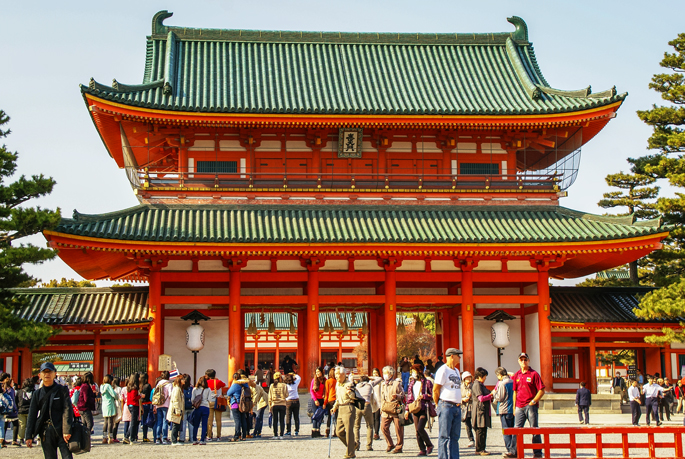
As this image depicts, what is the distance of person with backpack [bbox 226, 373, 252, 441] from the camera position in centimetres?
1819

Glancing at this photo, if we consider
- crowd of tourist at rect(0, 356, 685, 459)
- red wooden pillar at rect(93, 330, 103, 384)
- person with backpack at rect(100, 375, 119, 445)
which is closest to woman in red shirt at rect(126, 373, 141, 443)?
crowd of tourist at rect(0, 356, 685, 459)

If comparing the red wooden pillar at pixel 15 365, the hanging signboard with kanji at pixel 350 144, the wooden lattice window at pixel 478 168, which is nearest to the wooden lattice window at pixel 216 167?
the hanging signboard with kanji at pixel 350 144

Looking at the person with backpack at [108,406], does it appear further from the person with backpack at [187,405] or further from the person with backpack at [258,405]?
the person with backpack at [258,405]

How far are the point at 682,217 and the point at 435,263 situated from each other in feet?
33.9

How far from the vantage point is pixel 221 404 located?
18.9 m

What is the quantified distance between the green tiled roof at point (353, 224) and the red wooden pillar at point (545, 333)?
81.2 inches

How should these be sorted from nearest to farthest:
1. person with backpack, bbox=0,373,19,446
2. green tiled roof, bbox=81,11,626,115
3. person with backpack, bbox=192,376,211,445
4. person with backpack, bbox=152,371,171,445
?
person with backpack, bbox=192,376,211,445
person with backpack, bbox=152,371,171,445
person with backpack, bbox=0,373,19,446
green tiled roof, bbox=81,11,626,115

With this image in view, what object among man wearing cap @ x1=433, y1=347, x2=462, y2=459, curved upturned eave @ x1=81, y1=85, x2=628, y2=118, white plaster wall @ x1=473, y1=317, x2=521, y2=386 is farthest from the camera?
white plaster wall @ x1=473, y1=317, x2=521, y2=386

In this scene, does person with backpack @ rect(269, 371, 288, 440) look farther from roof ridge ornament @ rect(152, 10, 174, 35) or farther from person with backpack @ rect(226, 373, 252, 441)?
roof ridge ornament @ rect(152, 10, 174, 35)

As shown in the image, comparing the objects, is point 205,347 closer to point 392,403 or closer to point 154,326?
point 154,326

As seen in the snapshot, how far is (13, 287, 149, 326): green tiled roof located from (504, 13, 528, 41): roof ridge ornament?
19205mm

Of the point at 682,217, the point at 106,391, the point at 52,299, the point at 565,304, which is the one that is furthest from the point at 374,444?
the point at 682,217

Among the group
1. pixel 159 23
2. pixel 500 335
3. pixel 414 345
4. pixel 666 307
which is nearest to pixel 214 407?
pixel 500 335

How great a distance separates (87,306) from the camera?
27.2m
